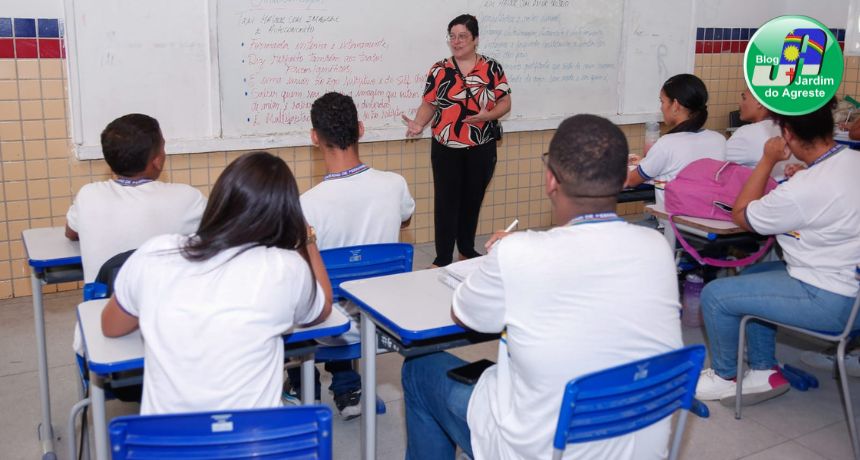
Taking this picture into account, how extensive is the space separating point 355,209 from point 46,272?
3.59ft

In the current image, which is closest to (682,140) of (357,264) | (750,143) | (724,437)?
(750,143)

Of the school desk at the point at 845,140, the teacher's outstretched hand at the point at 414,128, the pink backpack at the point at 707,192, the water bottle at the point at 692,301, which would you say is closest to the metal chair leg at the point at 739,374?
the pink backpack at the point at 707,192

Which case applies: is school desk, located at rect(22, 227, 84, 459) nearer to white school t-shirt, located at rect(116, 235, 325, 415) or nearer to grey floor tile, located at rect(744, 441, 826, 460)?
white school t-shirt, located at rect(116, 235, 325, 415)

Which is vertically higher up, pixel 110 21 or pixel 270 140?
pixel 110 21

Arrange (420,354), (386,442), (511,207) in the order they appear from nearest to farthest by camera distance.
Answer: (420,354) → (386,442) → (511,207)

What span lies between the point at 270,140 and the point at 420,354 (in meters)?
2.89

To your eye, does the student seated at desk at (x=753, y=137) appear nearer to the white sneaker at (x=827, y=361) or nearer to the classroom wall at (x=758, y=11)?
the white sneaker at (x=827, y=361)

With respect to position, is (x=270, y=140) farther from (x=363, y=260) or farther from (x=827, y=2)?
(x=827, y=2)

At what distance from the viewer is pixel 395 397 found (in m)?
3.49

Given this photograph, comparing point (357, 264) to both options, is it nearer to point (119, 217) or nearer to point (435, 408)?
point (435, 408)

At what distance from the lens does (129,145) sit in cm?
277

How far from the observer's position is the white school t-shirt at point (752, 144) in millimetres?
4211

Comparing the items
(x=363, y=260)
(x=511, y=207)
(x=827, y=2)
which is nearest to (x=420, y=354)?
(x=363, y=260)

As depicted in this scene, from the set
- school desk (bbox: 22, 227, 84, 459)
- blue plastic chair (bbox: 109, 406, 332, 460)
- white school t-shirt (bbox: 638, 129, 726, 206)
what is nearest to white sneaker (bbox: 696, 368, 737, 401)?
white school t-shirt (bbox: 638, 129, 726, 206)
